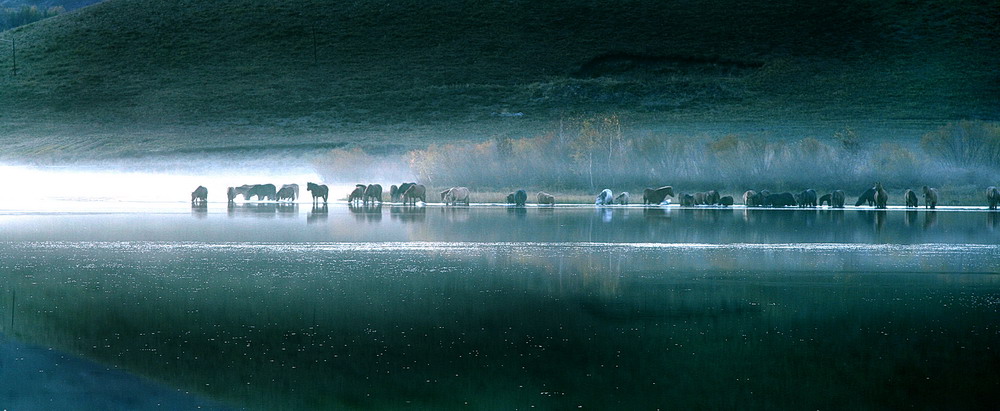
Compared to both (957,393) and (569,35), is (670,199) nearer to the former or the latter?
(957,393)

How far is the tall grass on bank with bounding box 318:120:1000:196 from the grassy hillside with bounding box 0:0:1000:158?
11.1m

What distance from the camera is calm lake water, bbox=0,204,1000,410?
778 cm

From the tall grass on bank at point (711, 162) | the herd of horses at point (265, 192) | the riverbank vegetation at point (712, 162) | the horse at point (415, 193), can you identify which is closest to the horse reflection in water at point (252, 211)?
the herd of horses at point (265, 192)

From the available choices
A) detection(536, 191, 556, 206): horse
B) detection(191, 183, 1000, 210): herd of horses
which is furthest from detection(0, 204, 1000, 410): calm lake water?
detection(536, 191, 556, 206): horse

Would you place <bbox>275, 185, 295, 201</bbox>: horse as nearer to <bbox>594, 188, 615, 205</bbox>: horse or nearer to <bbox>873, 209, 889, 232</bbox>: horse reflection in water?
<bbox>594, 188, 615, 205</bbox>: horse

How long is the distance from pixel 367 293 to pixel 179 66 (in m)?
73.5

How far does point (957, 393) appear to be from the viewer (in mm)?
7566

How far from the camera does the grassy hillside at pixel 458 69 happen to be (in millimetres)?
71750

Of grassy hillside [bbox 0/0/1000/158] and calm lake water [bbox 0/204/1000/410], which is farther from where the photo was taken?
grassy hillside [bbox 0/0/1000/158]

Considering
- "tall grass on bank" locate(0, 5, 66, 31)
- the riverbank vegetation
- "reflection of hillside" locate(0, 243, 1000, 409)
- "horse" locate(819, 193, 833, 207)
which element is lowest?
"reflection of hillside" locate(0, 243, 1000, 409)

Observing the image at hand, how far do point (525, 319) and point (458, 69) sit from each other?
70.0m

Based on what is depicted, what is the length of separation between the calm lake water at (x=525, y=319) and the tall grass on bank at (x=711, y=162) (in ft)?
101

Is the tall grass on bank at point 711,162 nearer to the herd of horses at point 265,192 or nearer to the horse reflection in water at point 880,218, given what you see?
the herd of horses at point 265,192

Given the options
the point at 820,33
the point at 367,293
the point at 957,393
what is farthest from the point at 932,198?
the point at 820,33
